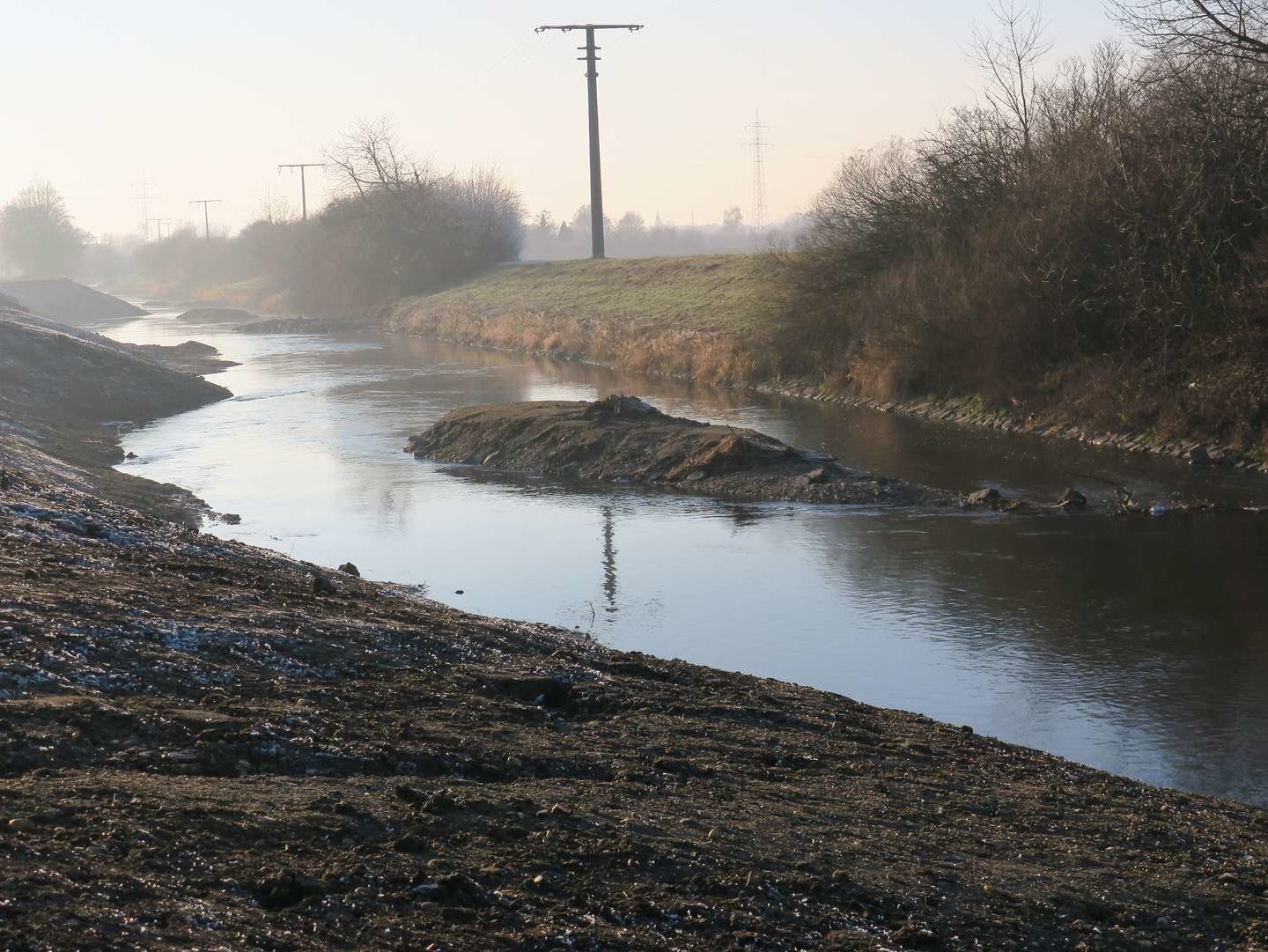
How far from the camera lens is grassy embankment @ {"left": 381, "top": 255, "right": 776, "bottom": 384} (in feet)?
136

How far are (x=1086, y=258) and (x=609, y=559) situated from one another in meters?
15.2

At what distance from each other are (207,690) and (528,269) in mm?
63590

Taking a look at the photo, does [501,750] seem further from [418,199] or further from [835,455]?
[418,199]

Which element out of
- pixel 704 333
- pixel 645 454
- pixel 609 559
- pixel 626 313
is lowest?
pixel 609 559

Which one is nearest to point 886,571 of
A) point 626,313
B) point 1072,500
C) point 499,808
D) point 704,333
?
point 1072,500

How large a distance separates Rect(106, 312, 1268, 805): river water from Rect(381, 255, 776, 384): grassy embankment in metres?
10.4

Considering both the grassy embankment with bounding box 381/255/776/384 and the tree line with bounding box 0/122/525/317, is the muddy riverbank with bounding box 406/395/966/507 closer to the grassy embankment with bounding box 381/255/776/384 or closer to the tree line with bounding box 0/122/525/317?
the grassy embankment with bounding box 381/255/776/384

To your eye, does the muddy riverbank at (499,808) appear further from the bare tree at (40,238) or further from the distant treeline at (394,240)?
the bare tree at (40,238)

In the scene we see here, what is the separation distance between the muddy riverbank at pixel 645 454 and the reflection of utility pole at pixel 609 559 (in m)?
2.40

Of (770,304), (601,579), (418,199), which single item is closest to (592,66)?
(418,199)

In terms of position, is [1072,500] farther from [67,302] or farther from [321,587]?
[67,302]

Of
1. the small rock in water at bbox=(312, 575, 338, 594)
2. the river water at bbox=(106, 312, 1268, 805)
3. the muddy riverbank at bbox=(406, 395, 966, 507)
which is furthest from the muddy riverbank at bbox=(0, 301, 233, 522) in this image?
the small rock in water at bbox=(312, 575, 338, 594)

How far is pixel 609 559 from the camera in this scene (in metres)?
18.1

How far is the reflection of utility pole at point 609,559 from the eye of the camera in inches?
627
